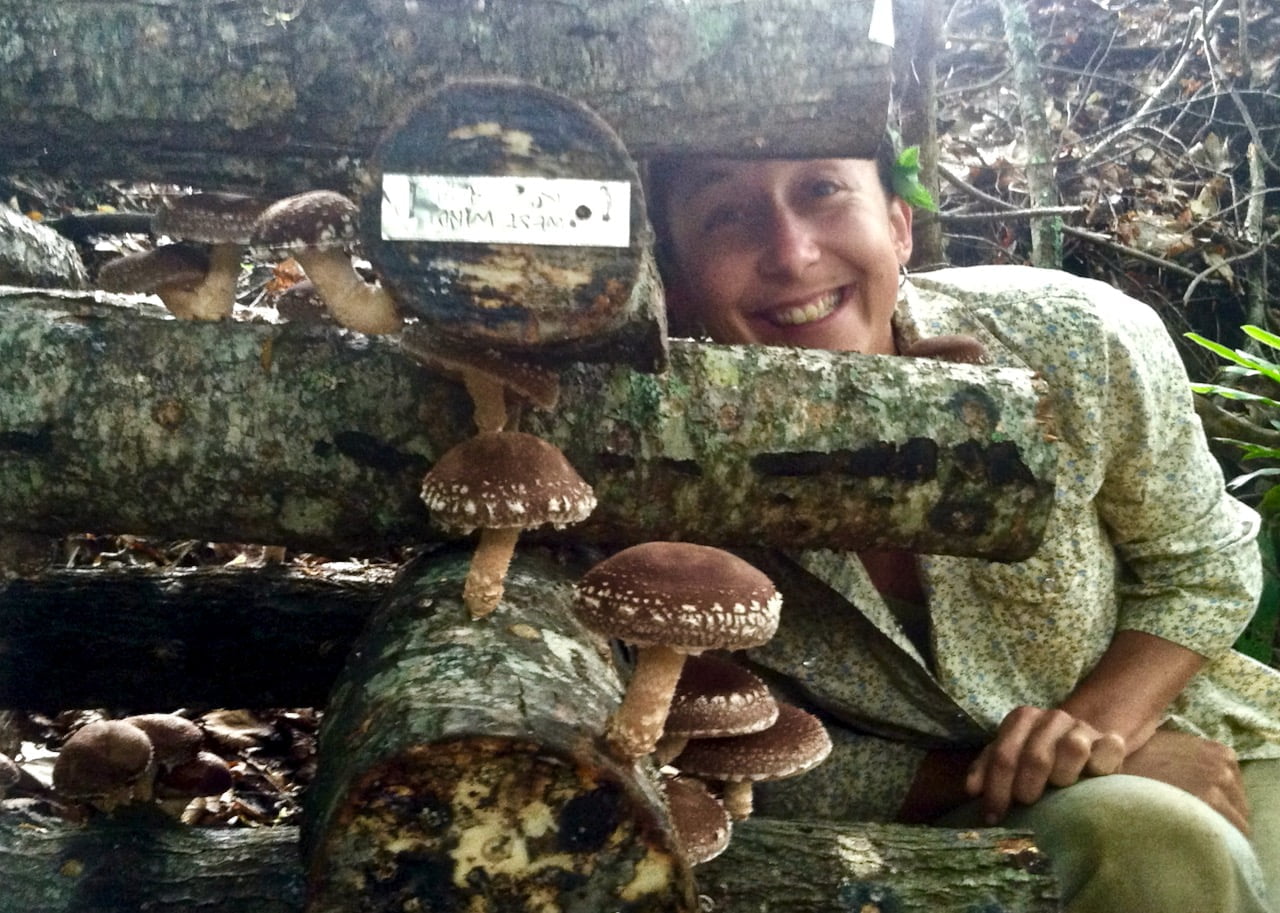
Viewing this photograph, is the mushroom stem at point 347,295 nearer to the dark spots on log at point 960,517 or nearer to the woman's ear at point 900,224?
the dark spots on log at point 960,517

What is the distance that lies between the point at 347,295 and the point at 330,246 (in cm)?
21

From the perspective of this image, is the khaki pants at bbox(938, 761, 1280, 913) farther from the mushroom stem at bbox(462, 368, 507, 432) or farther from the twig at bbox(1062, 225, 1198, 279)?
the twig at bbox(1062, 225, 1198, 279)

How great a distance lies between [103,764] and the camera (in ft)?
7.15

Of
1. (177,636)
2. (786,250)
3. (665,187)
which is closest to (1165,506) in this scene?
(786,250)

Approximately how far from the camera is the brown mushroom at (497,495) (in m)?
1.52

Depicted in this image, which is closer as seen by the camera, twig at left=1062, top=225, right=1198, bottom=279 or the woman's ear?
the woman's ear

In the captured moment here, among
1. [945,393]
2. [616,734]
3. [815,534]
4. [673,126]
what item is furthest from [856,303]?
[616,734]

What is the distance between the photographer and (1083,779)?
2375 mm

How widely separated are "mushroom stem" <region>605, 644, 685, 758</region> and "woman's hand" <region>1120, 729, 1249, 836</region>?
1686 millimetres

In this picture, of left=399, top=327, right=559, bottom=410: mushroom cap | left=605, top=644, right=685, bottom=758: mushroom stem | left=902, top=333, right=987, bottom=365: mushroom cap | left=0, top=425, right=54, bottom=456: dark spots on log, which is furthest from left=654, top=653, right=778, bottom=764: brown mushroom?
left=0, top=425, right=54, bottom=456: dark spots on log

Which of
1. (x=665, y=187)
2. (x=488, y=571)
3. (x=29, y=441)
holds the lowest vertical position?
(x=488, y=571)

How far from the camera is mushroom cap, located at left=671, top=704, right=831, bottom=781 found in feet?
5.94

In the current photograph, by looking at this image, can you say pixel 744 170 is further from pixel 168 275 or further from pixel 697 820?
pixel 697 820

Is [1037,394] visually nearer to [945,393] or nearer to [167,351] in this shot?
[945,393]
